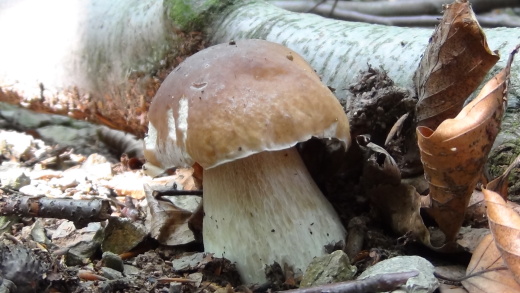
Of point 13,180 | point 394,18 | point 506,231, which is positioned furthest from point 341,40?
point 394,18

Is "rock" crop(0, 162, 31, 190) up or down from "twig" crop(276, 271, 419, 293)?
down

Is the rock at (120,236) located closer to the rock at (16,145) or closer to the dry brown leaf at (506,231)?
Answer: the dry brown leaf at (506,231)

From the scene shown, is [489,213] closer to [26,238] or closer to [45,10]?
[26,238]

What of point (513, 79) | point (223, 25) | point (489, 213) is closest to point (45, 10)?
point (223, 25)

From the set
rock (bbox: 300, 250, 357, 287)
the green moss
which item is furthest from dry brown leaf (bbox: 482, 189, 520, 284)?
the green moss

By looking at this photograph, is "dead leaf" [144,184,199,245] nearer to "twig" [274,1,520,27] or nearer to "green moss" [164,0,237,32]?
"green moss" [164,0,237,32]
